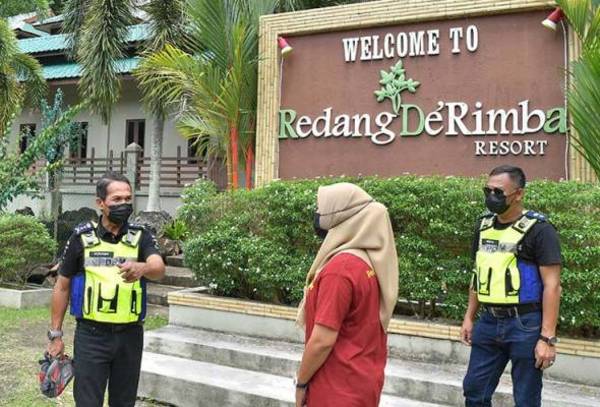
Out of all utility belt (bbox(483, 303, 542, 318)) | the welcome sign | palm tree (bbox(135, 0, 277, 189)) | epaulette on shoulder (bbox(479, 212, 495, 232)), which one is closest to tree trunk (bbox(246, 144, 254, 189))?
palm tree (bbox(135, 0, 277, 189))

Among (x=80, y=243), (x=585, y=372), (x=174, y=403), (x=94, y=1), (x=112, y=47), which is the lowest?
(x=174, y=403)

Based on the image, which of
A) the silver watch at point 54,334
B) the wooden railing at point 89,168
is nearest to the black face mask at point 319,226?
the silver watch at point 54,334

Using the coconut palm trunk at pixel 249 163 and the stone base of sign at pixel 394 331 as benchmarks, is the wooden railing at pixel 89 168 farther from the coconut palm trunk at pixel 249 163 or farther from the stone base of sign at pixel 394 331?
the stone base of sign at pixel 394 331

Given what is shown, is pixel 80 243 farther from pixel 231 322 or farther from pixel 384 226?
pixel 231 322

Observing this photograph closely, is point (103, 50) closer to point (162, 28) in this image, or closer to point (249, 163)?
point (162, 28)

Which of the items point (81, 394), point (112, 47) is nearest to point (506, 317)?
point (81, 394)

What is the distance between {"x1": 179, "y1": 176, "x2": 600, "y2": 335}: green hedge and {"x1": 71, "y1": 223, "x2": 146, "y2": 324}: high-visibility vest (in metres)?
2.40

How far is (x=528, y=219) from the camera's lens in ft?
10.5

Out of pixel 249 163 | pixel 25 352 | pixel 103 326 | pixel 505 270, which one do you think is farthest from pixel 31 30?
pixel 505 270

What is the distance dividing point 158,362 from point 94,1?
8.96 metres

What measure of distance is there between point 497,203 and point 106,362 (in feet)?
7.49

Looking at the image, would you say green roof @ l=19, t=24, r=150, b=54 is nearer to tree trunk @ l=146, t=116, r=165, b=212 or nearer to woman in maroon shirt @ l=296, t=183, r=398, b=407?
tree trunk @ l=146, t=116, r=165, b=212

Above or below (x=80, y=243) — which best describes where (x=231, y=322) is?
below

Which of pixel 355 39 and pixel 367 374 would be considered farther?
pixel 355 39
